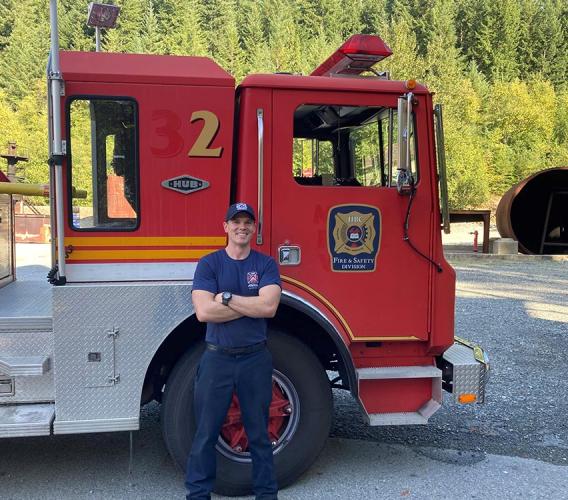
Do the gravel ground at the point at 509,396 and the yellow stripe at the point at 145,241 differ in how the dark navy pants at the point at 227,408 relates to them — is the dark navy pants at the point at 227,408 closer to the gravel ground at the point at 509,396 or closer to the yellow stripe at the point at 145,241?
the yellow stripe at the point at 145,241

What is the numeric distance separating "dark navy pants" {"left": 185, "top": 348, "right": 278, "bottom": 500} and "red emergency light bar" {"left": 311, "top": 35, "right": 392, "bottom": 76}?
1.96 metres

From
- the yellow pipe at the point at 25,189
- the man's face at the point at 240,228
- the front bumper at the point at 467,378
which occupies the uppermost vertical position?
the yellow pipe at the point at 25,189

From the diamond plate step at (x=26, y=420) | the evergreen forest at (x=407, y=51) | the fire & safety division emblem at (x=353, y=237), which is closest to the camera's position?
the diamond plate step at (x=26, y=420)

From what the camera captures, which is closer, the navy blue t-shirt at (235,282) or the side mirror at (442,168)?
the navy blue t-shirt at (235,282)

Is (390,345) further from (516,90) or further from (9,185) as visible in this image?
(516,90)

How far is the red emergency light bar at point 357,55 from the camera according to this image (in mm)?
3578

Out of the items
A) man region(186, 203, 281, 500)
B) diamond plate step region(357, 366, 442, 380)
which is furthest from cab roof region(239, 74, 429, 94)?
diamond plate step region(357, 366, 442, 380)

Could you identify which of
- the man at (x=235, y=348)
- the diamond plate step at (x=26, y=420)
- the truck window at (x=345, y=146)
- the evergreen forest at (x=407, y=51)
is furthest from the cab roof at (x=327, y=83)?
the diamond plate step at (x=26, y=420)

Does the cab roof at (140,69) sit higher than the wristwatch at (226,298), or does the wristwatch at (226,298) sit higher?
the cab roof at (140,69)

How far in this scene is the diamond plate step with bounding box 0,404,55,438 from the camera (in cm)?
313

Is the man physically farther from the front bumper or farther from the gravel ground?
the gravel ground

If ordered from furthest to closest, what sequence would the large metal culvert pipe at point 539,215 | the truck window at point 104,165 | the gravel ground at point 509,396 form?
1. the large metal culvert pipe at point 539,215
2. the gravel ground at point 509,396
3. the truck window at point 104,165

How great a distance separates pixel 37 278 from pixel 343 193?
9.95 ft

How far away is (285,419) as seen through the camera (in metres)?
3.54
